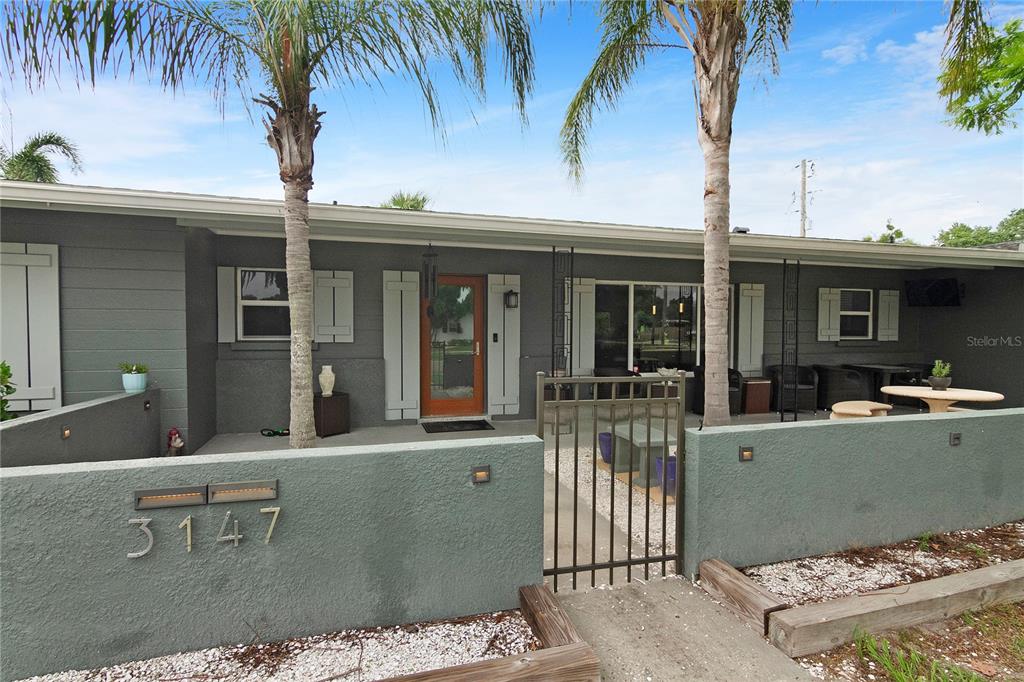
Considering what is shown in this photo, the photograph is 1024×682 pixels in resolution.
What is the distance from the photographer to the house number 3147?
200cm

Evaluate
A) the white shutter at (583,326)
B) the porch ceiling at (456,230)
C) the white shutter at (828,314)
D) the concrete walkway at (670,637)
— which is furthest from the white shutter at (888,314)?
the concrete walkway at (670,637)

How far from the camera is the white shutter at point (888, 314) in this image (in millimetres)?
8797

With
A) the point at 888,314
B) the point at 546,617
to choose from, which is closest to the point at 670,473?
the point at 546,617

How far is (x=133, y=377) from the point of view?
4.55 metres

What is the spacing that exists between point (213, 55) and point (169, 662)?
435cm

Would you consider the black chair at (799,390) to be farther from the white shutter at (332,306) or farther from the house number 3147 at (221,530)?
the house number 3147 at (221,530)

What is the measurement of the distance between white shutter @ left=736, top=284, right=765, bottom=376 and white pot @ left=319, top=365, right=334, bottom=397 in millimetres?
5934

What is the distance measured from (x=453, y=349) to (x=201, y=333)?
2.88m

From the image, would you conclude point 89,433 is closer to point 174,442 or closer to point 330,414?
point 174,442

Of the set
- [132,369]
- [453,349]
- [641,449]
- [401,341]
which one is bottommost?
[641,449]

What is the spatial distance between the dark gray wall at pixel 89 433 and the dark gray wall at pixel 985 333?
11.3 metres

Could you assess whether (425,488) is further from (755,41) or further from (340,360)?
(755,41)

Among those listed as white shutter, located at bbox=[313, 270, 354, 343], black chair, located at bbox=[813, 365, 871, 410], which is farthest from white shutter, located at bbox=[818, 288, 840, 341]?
white shutter, located at bbox=[313, 270, 354, 343]

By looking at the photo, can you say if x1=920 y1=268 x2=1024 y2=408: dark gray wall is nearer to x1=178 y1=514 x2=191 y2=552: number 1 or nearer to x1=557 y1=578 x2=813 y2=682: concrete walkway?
x1=557 y1=578 x2=813 y2=682: concrete walkway
